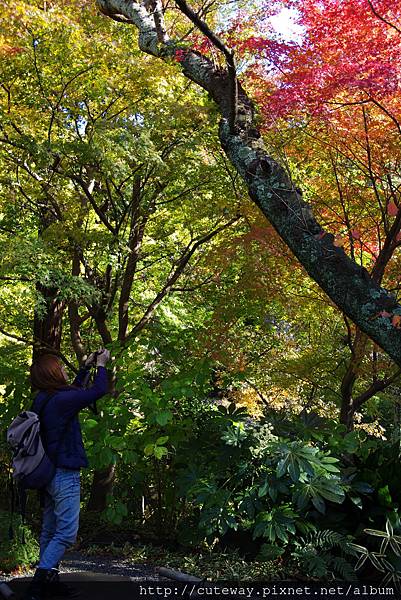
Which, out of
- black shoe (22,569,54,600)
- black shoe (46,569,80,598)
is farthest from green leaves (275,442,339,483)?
black shoe (22,569,54,600)

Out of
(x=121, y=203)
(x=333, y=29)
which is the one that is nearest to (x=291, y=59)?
(x=333, y=29)

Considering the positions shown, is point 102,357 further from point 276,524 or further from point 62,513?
point 276,524

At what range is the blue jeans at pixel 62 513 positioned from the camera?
3238 millimetres

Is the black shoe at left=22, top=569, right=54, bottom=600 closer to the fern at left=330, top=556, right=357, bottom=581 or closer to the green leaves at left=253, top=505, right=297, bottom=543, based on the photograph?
the green leaves at left=253, top=505, right=297, bottom=543

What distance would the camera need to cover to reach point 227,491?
4391 mm

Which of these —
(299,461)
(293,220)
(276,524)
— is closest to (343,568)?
(276,524)

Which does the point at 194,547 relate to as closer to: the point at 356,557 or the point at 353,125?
the point at 356,557

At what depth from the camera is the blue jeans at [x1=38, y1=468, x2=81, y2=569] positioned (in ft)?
10.6

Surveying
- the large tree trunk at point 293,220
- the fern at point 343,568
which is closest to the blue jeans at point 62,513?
the fern at point 343,568

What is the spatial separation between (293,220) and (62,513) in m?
2.72

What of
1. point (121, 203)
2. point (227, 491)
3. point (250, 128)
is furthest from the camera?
point (121, 203)

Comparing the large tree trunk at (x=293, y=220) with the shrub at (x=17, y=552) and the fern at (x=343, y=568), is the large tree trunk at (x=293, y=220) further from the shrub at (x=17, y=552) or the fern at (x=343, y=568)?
the shrub at (x=17, y=552)

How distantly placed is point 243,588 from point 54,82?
544 centimetres

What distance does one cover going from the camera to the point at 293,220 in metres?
4.42
